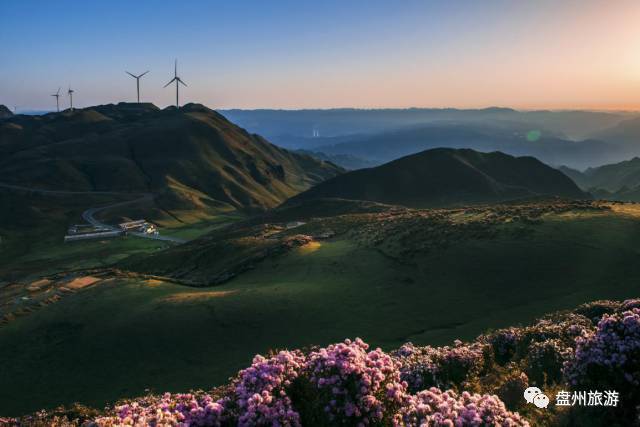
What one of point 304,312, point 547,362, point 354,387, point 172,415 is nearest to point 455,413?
point 354,387

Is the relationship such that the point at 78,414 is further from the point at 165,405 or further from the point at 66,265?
the point at 66,265

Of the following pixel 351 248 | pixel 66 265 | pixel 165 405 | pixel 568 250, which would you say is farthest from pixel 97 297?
pixel 66 265

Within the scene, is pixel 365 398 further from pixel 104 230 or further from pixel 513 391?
pixel 104 230

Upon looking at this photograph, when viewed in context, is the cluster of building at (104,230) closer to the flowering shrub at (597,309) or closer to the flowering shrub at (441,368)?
the flowering shrub at (597,309)

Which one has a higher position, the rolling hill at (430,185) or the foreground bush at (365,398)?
the foreground bush at (365,398)

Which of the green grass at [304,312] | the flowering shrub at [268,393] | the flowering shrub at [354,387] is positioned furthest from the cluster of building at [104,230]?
the flowering shrub at [354,387]

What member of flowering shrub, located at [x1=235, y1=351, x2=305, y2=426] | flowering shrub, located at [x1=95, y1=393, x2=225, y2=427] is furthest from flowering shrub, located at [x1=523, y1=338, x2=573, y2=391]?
flowering shrub, located at [x1=95, y1=393, x2=225, y2=427]

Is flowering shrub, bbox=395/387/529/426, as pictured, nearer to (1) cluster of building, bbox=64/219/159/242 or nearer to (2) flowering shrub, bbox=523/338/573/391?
(2) flowering shrub, bbox=523/338/573/391
